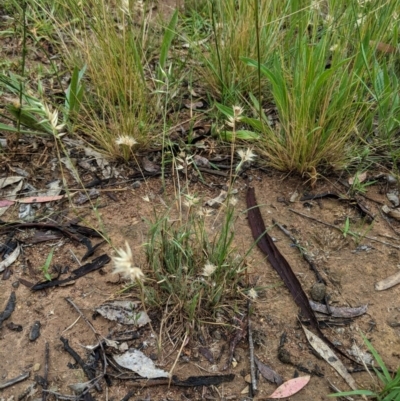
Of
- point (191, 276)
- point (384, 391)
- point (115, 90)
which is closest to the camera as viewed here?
point (384, 391)

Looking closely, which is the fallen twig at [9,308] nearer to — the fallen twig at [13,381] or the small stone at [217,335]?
the fallen twig at [13,381]

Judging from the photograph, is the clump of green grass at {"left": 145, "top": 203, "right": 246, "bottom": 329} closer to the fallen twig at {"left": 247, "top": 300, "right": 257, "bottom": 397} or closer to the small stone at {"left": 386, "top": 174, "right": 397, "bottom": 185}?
the fallen twig at {"left": 247, "top": 300, "right": 257, "bottom": 397}

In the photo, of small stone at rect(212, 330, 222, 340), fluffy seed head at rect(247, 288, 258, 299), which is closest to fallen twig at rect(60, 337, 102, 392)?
small stone at rect(212, 330, 222, 340)

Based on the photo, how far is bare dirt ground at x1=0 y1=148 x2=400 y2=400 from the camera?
1294 millimetres

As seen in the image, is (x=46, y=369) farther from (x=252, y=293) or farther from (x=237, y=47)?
(x=237, y=47)

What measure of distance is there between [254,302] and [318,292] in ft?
0.71

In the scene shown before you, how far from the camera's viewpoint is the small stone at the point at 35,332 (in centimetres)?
136

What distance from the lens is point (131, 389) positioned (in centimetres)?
127

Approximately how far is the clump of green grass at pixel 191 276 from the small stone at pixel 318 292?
25cm

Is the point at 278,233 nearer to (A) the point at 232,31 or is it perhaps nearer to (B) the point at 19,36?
(A) the point at 232,31

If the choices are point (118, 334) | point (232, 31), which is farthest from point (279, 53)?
point (118, 334)

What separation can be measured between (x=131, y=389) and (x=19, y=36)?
6.33 ft

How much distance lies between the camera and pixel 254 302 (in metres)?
1.45

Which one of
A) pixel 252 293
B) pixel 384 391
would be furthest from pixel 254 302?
pixel 384 391
